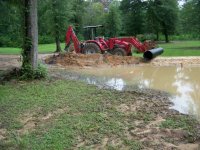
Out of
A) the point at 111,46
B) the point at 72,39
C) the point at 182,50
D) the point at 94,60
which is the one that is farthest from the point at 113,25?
the point at 94,60

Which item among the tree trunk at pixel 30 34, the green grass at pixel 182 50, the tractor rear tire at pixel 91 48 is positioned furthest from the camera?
the green grass at pixel 182 50

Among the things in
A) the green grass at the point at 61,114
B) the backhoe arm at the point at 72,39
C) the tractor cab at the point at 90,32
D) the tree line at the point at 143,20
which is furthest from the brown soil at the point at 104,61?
the tree line at the point at 143,20

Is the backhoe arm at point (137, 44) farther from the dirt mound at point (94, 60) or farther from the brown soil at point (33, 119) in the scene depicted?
the brown soil at point (33, 119)

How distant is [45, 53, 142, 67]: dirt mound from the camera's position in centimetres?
1870

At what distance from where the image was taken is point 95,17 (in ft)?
194

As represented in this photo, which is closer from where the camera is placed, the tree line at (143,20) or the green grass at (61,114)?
the green grass at (61,114)

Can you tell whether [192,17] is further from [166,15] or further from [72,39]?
[72,39]

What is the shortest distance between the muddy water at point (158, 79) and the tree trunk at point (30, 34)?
240cm

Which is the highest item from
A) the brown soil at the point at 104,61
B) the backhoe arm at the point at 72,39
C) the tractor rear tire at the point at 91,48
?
the backhoe arm at the point at 72,39

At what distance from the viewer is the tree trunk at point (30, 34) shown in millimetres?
12271

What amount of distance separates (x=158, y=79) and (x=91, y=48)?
8031mm

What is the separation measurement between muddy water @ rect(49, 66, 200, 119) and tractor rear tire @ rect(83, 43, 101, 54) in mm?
3713

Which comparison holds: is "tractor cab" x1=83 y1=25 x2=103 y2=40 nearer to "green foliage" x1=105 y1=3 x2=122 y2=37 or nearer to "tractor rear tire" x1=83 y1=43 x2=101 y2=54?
"tractor rear tire" x1=83 y1=43 x2=101 y2=54

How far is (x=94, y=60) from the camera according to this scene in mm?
19047
